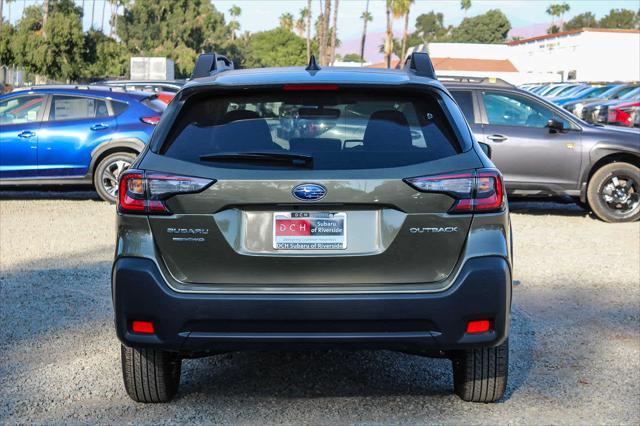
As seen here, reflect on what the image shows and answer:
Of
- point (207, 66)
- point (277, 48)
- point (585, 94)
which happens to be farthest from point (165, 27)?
point (207, 66)

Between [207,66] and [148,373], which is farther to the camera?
[207,66]

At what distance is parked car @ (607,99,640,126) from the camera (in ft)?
71.1

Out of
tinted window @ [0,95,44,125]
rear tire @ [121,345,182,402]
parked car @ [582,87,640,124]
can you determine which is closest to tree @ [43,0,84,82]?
parked car @ [582,87,640,124]

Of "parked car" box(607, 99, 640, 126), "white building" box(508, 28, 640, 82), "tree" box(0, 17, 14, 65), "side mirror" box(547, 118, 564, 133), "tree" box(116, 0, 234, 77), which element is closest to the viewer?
"side mirror" box(547, 118, 564, 133)

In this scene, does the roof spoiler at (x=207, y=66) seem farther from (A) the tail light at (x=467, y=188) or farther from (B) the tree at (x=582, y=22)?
(B) the tree at (x=582, y=22)

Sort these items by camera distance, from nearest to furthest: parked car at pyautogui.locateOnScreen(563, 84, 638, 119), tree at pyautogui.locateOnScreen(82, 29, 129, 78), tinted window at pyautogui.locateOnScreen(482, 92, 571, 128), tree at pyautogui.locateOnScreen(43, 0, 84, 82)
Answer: tinted window at pyautogui.locateOnScreen(482, 92, 571, 128) → parked car at pyautogui.locateOnScreen(563, 84, 638, 119) → tree at pyautogui.locateOnScreen(43, 0, 84, 82) → tree at pyautogui.locateOnScreen(82, 29, 129, 78)

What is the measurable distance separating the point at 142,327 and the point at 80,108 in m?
9.91

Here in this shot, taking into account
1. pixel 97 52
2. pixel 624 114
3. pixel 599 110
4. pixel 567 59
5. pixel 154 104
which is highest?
pixel 567 59

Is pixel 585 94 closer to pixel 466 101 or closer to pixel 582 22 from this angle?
pixel 466 101

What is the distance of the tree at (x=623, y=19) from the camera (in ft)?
444

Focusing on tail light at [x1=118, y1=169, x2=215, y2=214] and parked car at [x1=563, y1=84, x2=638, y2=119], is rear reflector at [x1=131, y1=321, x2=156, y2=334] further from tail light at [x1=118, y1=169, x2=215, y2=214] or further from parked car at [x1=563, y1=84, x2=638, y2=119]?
parked car at [x1=563, y1=84, x2=638, y2=119]

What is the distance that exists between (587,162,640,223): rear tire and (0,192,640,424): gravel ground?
3.64 m

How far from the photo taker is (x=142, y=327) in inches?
166

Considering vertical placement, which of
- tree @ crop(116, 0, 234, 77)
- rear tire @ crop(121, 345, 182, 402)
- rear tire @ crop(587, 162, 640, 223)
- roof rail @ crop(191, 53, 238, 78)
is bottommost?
rear tire @ crop(121, 345, 182, 402)
